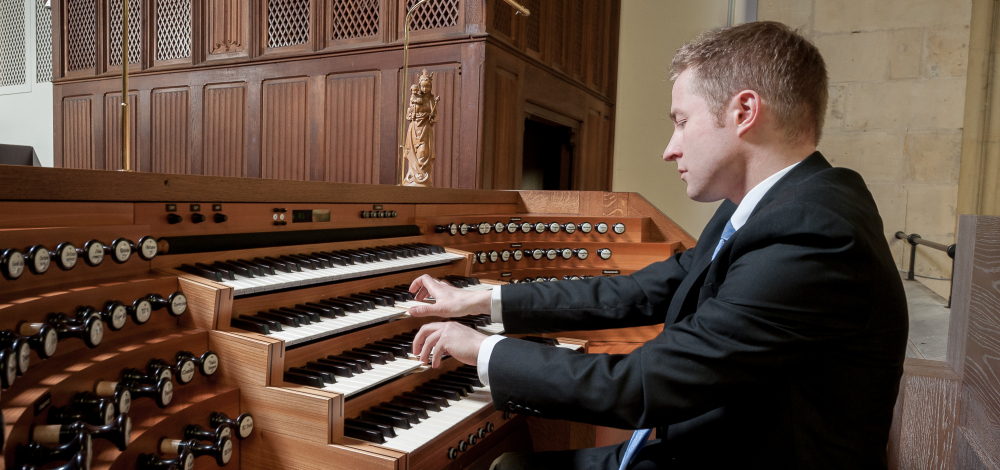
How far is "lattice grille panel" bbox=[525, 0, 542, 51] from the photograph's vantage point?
571 cm

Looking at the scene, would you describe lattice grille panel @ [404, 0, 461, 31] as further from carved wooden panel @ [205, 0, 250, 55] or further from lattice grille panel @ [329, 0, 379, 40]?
carved wooden panel @ [205, 0, 250, 55]

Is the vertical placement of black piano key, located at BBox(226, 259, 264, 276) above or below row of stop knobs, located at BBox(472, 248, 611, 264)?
above

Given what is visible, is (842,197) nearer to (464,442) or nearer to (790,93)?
(790,93)

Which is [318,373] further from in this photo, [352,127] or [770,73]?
[352,127]

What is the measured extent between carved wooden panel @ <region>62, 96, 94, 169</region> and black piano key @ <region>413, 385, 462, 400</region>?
7338 mm

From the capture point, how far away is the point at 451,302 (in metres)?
1.73

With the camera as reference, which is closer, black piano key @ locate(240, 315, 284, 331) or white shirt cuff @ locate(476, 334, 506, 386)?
white shirt cuff @ locate(476, 334, 506, 386)

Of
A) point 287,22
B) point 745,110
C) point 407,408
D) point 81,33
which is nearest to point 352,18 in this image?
point 287,22

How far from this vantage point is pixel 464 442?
1497 mm

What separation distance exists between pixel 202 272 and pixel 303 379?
377 millimetres

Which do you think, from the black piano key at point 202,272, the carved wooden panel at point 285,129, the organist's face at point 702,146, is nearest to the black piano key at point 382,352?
the black piano key at point 202,272

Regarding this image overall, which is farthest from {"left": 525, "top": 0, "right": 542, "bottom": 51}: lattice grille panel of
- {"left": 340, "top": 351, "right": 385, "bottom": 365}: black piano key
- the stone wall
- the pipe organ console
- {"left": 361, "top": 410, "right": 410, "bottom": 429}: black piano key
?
{"left": 361, "top": 410, "right": 410, "bottom": 429}: black piano key

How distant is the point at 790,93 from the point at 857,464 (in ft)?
2.25

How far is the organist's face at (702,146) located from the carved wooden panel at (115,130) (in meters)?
7.36
